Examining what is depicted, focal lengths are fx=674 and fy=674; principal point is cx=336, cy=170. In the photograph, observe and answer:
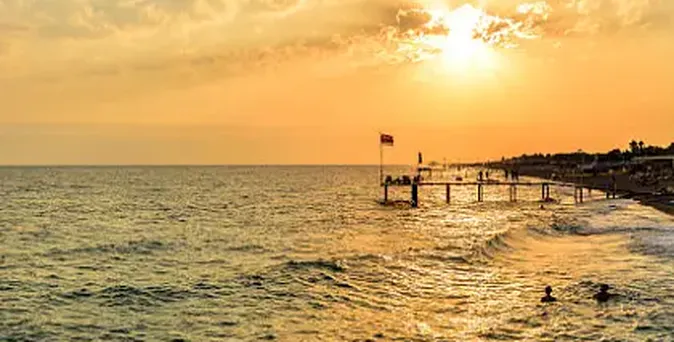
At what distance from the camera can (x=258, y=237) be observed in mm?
44969

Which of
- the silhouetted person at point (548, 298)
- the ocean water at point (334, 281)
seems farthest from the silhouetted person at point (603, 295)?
the silhouetted person at point (548, 298)

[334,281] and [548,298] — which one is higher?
[548,298]

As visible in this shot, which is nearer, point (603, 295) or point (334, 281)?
point (603, 295)

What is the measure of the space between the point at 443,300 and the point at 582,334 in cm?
599

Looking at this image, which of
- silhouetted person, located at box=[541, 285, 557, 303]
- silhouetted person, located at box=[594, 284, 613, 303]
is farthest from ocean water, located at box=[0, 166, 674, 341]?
silhouetted person, located at box=[541, 285, 557, 303]

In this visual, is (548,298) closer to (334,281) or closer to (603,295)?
(603,295)

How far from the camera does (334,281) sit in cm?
2764

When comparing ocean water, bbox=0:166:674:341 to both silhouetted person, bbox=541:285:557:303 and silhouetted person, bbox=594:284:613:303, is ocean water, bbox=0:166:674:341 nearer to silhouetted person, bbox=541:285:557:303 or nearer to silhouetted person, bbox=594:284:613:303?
silhouetted person, bbox=594:284:613:303

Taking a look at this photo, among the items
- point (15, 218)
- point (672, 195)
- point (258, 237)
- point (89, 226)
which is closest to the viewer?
point (258, 237)

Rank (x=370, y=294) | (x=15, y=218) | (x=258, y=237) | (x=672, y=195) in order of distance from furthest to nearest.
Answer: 1. (x=672, y=195)
2. (x=15, y=218)
3. (x=258, y=237)
4. (x=370, y=294)

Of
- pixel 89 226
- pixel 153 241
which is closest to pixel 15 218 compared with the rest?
pixel 89 226

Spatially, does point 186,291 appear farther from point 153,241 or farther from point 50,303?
point 153,241

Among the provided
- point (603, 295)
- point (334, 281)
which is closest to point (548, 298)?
point (603, 295)

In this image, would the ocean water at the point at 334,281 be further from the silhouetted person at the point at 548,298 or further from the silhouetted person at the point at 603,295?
the silhouetted person at the point at 548,298
